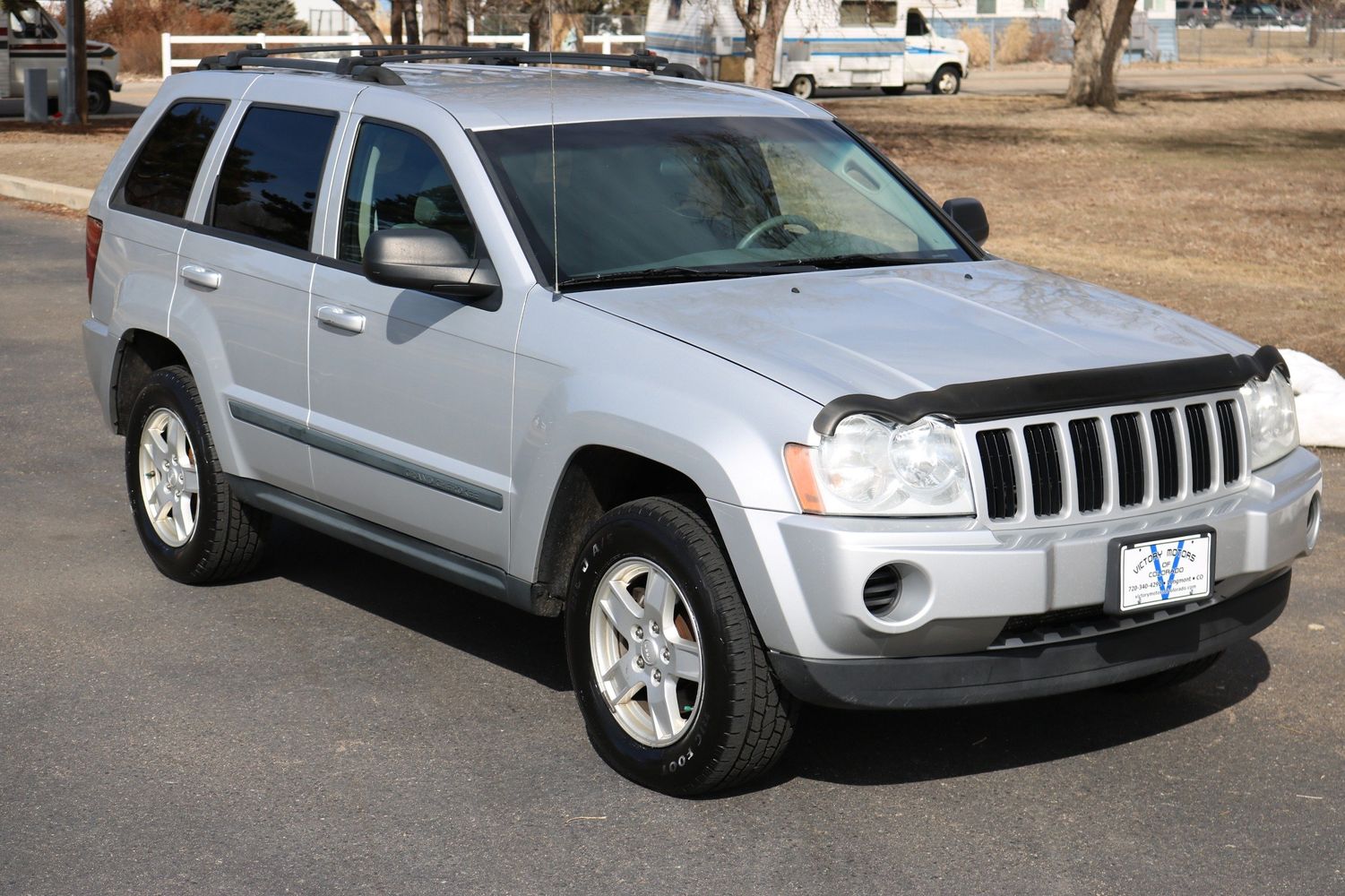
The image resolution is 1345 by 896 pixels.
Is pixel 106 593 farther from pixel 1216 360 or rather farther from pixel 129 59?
pixel 129 59

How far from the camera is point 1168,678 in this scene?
5.48 m

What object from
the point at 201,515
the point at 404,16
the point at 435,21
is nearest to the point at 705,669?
the point at 201,515

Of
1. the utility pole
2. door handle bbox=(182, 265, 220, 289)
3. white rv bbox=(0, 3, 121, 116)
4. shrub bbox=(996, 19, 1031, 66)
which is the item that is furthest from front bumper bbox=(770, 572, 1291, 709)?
shrub bbox=(996, 19, 1031, 66)

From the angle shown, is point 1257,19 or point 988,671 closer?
point 988,671

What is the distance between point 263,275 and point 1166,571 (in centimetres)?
315

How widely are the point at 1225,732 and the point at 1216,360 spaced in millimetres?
1173

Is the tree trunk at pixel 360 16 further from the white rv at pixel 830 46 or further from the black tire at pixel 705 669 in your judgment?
the black tire at pixel 705 669

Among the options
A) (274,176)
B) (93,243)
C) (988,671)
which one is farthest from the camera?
(93,243)

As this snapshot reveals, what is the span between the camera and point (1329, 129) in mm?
30172

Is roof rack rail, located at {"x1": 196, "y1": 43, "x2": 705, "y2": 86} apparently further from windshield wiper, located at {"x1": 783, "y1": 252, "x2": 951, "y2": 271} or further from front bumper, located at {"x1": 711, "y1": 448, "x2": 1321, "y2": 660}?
front bumper, located at {"x1": 711, "y1": 448, "x2": 1321, "y2": 660}

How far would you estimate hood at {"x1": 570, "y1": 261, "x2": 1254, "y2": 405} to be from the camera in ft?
14.4

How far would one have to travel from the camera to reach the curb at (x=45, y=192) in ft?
63.1

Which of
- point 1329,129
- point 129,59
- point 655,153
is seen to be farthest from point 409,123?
point 129,59

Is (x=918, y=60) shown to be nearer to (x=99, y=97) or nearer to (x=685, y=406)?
(x=99, y=97)
